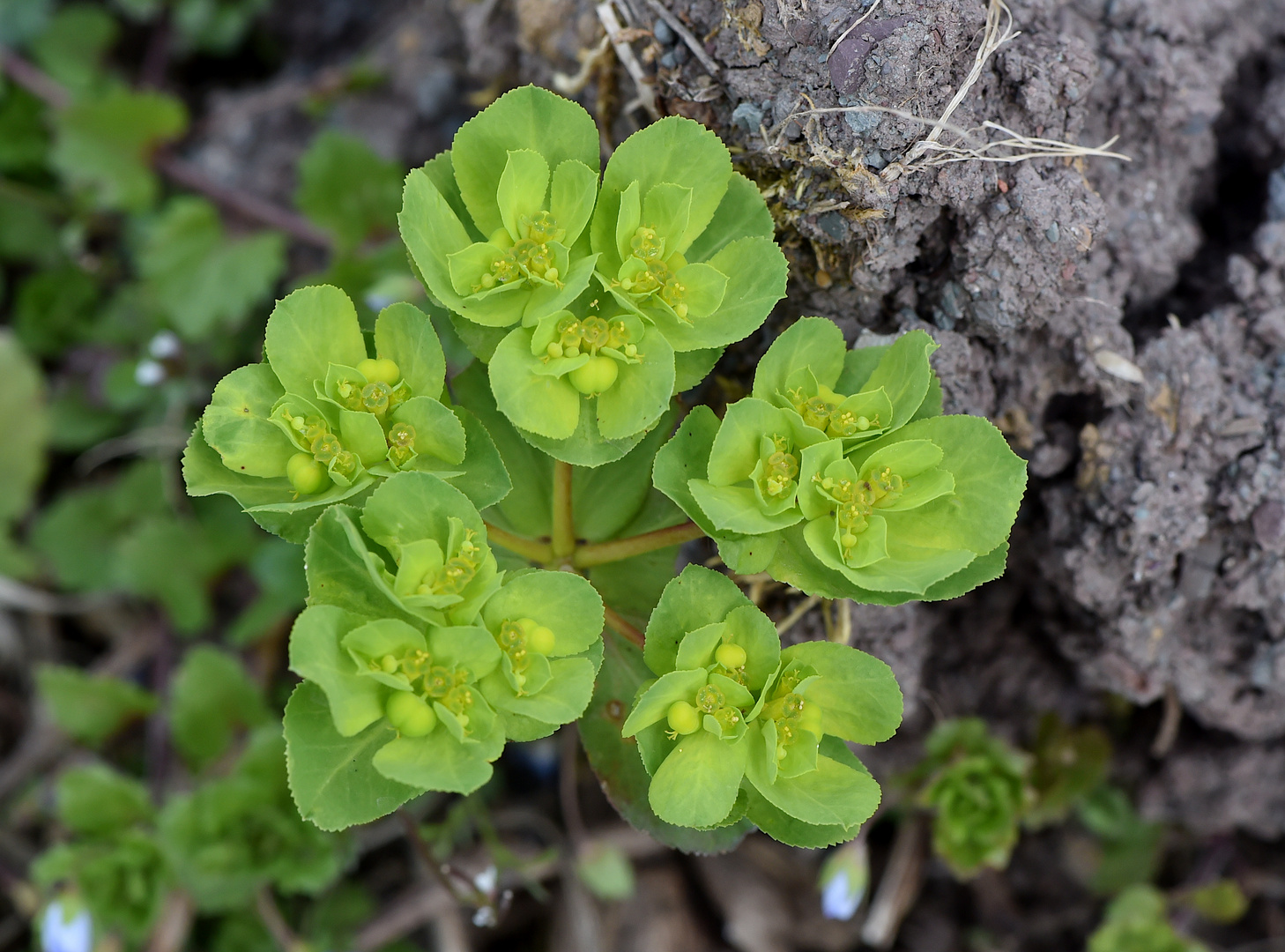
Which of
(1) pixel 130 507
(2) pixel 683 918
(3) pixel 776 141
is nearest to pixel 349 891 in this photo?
(2) pixel 683 918

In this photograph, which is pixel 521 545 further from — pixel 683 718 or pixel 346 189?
pixel 346 189

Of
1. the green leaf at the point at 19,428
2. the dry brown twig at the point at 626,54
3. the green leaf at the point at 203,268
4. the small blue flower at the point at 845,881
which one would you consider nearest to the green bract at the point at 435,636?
the dry brown twig at the point at 626,54

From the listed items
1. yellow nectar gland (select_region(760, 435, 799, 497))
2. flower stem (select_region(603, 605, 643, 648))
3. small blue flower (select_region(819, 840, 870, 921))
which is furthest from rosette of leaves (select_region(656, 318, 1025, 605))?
small blue flower (select_region(819, 840, 870, 921))

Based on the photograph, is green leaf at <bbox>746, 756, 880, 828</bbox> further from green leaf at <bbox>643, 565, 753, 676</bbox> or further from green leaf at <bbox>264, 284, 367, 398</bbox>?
green leaf at <bbox>264, 284, 367, 398</bbox>

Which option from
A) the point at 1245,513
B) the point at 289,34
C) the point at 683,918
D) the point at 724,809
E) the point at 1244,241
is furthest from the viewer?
the point at 289,34

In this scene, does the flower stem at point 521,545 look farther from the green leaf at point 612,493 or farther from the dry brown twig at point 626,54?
the dry brown twig at point 626,54

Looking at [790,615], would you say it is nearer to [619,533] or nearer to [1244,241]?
[619,533]
